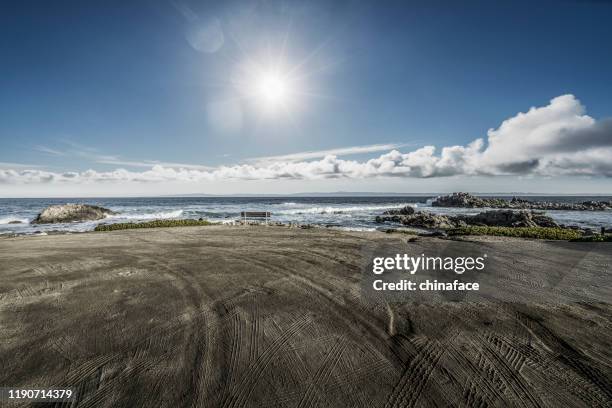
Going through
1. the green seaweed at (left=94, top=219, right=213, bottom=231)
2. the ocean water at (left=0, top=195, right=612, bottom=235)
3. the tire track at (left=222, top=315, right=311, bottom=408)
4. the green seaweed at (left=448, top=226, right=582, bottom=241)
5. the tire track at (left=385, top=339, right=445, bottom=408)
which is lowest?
the ocean water at (left=0, top=195, right=612, bottom=235)

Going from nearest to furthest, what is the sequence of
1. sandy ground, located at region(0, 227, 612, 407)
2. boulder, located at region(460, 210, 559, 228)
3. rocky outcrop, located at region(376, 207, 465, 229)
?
1. sandy ground, located at region(0, 227, 612, 407)
2. boulder, located at region(460, 210, 559, 228)
3. rocky outcrop, located at region(376, 207, 465, 229)

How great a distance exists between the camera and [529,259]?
888cm

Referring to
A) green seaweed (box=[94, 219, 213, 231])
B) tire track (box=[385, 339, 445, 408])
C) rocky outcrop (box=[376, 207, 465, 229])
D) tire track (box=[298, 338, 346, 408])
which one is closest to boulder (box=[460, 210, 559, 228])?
rocky outcrop (box=[376, 207, 465, 229])

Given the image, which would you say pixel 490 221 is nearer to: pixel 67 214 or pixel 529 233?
pixel 529 233

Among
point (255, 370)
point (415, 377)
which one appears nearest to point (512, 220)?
point (415, 377)

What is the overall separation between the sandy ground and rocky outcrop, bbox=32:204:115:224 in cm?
2789

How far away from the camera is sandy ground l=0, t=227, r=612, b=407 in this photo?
3.04 meters

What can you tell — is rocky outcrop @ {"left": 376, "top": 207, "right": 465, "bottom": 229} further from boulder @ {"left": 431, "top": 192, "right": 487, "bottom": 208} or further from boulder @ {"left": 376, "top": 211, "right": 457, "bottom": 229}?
boulder @ {"left": 431, "top": 192, "right": 487, "bottom": 208}

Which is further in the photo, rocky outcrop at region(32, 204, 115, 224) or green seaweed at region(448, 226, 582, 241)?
rocky outcrop at region(32, 204, 115, 224)

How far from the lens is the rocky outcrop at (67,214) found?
28.4 metres

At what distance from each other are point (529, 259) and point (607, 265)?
1.90m

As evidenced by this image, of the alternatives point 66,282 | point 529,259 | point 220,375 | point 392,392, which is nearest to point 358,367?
point 392,392

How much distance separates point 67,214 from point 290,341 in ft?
122

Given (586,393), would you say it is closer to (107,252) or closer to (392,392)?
(392,392)
